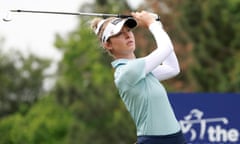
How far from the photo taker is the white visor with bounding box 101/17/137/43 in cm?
583

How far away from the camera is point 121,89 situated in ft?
19.0

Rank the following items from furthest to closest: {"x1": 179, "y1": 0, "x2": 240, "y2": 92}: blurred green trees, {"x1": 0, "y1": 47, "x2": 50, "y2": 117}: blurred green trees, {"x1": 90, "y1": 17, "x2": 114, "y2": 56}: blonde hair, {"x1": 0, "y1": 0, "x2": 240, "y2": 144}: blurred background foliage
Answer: {"x1": 0, "y1": 47, "x2": 50, "y2": 117}: blurred green trees → {"x1": 0, "y1": 0, "x2": 240, "y2": 144}: blurred background foliage → {"x1": 179, "y1": 0, "x2": 240, "y2": 92}: blurred green trees → {"x1": 90, "y1": 17, "x2": 114, "y2": 56}: blonde hair

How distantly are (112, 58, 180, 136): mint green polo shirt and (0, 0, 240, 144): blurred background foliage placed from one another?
964 centimetres

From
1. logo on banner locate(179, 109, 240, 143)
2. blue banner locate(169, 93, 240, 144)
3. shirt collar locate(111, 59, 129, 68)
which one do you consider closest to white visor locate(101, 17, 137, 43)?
shirt collar locate(111, 59, 129, 68)

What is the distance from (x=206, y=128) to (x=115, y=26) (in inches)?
218

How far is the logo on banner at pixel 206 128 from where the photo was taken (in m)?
11.1

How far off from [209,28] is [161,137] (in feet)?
80.5

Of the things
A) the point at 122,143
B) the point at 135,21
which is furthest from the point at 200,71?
the point at 135,21

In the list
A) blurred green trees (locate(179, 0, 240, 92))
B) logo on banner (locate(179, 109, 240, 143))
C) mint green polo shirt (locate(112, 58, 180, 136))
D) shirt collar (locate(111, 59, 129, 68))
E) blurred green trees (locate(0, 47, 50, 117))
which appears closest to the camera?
mint green polo shirt (locate(112, 58, 180, 136))

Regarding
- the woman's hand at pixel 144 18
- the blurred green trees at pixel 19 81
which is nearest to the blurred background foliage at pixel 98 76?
the blurred green trees at pixel 19 81

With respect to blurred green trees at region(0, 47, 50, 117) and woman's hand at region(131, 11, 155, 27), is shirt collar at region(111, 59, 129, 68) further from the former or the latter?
blurred green trees at region(0, 47, 50, 117)

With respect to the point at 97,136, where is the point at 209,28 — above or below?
→ above

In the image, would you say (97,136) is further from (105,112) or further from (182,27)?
(182,27)

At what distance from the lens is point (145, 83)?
5738 millimetres
